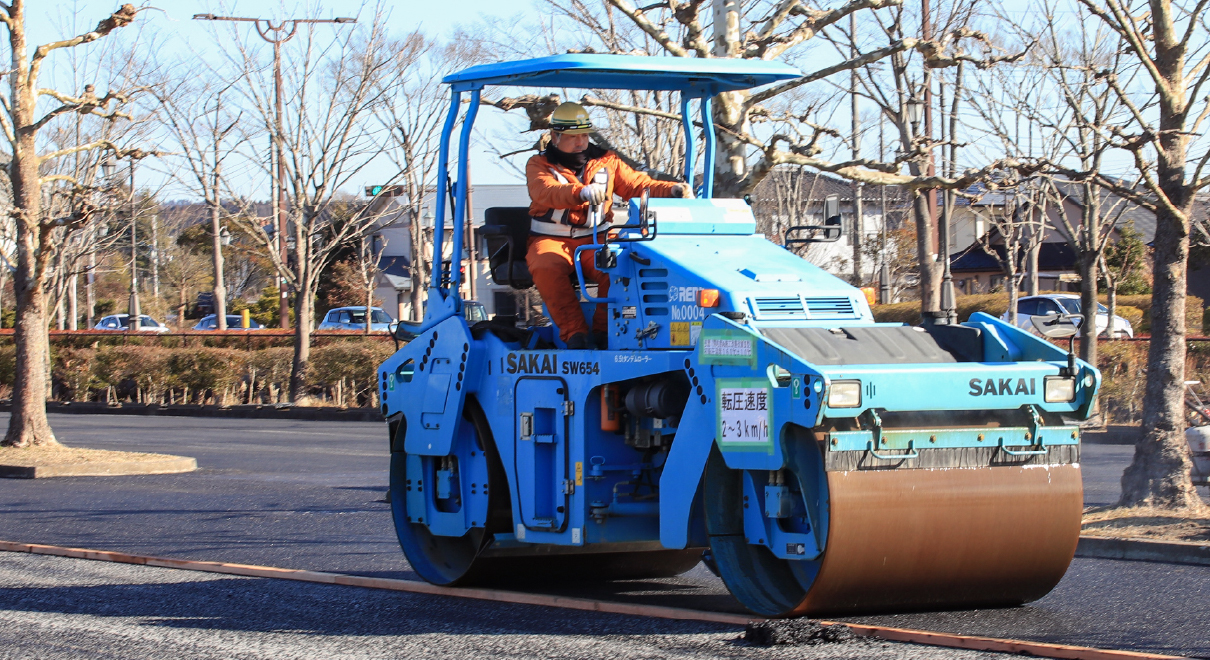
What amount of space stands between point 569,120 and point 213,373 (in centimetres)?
2233

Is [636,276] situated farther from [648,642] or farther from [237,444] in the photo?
[237,444]

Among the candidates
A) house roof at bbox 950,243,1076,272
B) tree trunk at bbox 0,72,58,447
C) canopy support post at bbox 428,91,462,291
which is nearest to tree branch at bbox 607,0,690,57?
canopy support post at bbox 428,91,462,291

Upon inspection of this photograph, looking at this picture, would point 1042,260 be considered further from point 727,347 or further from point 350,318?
point 727,347

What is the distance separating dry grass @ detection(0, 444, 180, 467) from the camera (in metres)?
17.0

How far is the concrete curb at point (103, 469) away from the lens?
1653cm

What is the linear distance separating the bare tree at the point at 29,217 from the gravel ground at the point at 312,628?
979 centimetres

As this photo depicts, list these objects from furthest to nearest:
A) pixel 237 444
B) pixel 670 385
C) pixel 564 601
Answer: pixel 237 444
pixel 564 601
pixel 670 385

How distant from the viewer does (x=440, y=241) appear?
9.44m

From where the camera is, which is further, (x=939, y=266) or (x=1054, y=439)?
(x=939, y=266)

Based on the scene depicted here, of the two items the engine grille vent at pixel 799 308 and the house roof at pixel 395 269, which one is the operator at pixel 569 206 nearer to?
the engine grille vent at pixel 799 308

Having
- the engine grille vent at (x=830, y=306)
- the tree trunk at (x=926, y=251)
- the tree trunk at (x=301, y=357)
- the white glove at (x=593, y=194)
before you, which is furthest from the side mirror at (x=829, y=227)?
the tree trunk at (x=301, y=357)

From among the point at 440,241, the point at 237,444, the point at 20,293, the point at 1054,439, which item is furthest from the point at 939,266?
the point at 1054,439

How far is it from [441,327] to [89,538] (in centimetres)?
392

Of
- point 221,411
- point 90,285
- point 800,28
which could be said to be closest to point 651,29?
point 800,28
